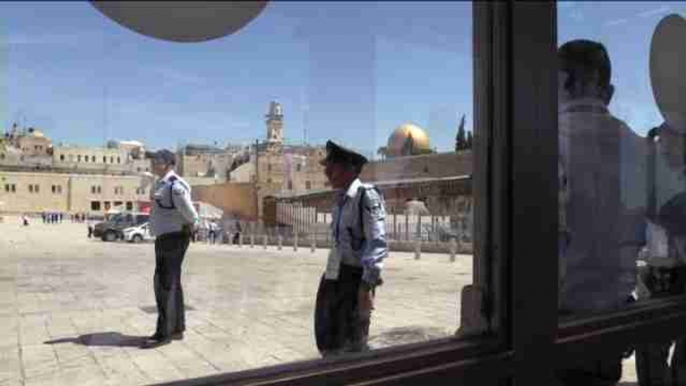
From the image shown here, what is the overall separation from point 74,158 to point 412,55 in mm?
1109

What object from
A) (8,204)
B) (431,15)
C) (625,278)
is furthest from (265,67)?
(625,278)

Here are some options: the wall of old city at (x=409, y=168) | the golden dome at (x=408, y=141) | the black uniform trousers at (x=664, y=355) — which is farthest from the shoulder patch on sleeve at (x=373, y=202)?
the black uniform trousers at (x=664, y=355)

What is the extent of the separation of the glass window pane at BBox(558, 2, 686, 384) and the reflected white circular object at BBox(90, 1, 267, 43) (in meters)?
1.03

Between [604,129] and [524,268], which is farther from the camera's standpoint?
[604,129]

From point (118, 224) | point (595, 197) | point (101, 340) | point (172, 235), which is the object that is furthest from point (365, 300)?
point (118, 224)

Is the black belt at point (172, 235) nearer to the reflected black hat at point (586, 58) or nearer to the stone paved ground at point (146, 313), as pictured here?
the stone paved ground at point (146, 313)

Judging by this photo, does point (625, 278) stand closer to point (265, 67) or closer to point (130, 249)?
point (265, 67)

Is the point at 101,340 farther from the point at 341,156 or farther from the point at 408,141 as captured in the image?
the point at 408,141

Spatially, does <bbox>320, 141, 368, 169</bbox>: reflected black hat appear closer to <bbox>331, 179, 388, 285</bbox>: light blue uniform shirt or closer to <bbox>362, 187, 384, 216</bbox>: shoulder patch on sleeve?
<bbox>362, 187, 384, 216</bbox>: shoulder patch on sleeve

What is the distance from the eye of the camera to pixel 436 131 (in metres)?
2.11

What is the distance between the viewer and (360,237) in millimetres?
3088

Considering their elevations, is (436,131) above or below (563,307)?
above

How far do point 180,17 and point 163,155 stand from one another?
2.18 ft

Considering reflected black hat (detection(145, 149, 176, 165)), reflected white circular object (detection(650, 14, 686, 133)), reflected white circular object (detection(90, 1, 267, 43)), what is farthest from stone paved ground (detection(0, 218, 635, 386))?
reflected white circular object (detection(650, 14, 686, 133))
